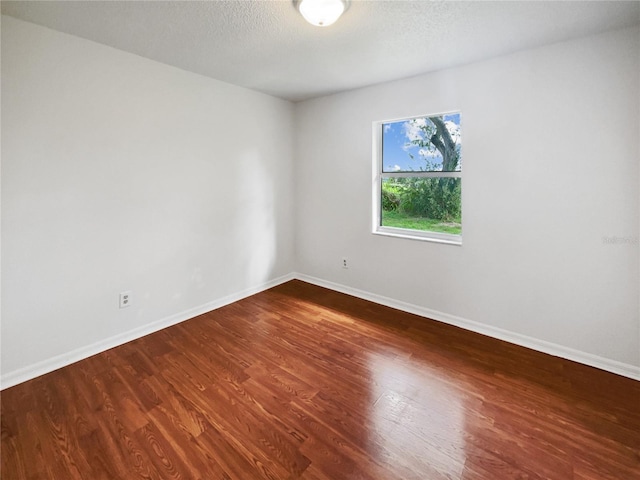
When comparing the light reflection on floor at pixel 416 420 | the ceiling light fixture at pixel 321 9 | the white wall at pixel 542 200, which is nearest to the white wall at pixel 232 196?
the white wall at pixel 542 200

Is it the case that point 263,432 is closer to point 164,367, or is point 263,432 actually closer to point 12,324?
point 164,367

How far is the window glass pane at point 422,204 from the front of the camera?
2.98m

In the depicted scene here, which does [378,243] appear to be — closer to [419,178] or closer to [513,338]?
[419,178]

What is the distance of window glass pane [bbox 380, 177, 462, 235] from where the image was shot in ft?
9.79

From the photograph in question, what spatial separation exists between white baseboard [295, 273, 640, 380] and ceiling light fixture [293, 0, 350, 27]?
2615mm

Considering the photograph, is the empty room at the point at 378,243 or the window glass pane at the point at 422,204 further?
the window glass pane at the point at 422,204

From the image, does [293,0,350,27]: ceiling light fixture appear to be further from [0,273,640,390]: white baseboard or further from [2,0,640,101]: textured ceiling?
[0,273,640,390]: white baseboard

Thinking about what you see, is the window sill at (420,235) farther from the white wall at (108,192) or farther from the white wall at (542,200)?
the white wall at (108,192)

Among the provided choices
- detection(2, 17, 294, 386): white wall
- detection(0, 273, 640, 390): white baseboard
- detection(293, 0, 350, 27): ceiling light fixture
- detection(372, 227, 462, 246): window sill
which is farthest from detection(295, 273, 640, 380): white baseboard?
detection(293, 0, 350, 27): ceiling light fixture

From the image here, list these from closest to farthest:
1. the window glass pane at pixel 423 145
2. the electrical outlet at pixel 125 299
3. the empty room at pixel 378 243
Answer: the empty room at pixel 378 243 < the electrical outlet at pixel 125 299 < the window glass pane at pixel 423 145

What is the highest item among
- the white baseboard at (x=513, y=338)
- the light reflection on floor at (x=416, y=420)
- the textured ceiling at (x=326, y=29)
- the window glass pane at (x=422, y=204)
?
the textured ceiling at (x=326, y=29)

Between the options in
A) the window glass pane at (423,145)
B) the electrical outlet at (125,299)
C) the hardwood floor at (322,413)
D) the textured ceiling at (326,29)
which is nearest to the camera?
the hardwood floor at (322,413)

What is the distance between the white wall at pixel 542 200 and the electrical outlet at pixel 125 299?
2.54 meters

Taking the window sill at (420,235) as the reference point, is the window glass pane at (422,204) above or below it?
above
